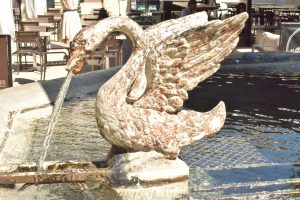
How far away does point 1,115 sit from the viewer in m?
5.92

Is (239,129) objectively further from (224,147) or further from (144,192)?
(144,192)

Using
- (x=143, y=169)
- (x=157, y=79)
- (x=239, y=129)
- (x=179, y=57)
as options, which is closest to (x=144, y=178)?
(x=143, y=169)

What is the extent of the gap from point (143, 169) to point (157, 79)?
2.10 feet

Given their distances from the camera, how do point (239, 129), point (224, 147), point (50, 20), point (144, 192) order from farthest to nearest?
point (50, 20)
point (239, 129)
point (224, 147)
point (144, 192)

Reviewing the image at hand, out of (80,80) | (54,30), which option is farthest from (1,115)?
(54,30)

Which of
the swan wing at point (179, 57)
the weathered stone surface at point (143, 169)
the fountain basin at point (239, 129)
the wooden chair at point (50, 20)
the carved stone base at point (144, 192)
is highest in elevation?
the swan wing at point (179, 57)

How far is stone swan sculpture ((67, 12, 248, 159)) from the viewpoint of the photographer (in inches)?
155

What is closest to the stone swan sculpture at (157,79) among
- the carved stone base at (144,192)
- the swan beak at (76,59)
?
the swan beak at (76,59)

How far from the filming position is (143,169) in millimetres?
3965

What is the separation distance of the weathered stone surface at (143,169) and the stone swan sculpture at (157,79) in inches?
2.3

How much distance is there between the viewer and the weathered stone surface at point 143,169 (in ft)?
12.9

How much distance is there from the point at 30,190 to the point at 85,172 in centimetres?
39

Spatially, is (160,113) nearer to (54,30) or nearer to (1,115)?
(1,115)

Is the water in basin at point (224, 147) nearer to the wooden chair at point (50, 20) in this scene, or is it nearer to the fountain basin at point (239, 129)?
the fountain basin at point (239, 129)
